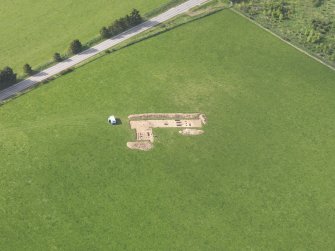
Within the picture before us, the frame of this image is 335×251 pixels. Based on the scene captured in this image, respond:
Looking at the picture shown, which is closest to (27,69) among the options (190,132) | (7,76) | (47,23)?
(7,76)

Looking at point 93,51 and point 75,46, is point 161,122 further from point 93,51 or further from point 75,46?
point 75,46

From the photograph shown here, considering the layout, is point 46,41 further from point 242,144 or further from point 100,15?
point 242,144

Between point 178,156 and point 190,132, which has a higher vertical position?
point 190,132

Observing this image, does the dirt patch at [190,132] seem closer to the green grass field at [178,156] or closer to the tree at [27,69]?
the green grass field at [178,156]

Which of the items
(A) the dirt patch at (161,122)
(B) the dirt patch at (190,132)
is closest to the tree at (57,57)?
(A) the dirt patch at (161,122)

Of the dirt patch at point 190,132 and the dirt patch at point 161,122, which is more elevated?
the dirt patch at point 161,122

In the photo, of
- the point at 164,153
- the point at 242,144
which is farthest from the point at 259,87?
the point at 164,153
